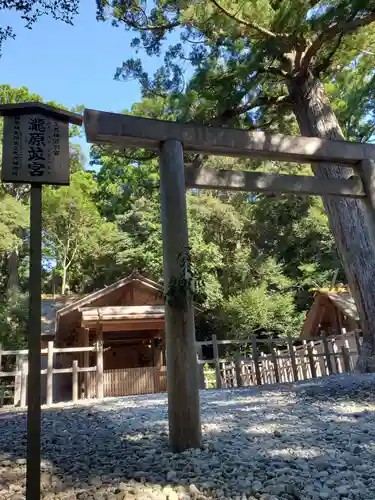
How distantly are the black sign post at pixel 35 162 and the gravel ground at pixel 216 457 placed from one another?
603mm

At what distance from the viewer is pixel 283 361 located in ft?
35.4

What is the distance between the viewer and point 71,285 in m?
21.6

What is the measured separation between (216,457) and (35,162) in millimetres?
2557

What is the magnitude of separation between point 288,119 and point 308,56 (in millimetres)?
2267

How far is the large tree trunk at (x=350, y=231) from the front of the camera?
6.65 metres

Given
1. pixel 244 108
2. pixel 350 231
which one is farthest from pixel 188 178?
pixel 244 108

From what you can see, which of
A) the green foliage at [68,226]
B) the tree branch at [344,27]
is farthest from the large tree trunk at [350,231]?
the green foliage at [68,226]

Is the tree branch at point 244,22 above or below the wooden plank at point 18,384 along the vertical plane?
above

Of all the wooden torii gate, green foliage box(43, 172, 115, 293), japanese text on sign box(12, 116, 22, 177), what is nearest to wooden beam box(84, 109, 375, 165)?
the wooden torii gate

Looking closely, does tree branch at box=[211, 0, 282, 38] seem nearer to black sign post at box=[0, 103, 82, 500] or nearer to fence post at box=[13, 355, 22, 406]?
black sign post at box=[0, 103, 82, 500]

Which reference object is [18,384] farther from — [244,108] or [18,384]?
[244,108]

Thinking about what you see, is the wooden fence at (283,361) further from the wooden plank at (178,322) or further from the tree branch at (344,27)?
the tree branch at (344,27)

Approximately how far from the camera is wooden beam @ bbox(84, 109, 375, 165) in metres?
3.77

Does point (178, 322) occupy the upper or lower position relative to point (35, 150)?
lower
